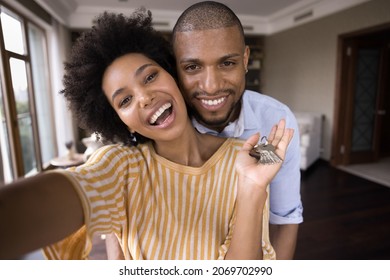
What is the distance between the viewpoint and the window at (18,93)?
1.49 ft

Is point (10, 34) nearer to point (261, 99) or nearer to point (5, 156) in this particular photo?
point (5, 156)

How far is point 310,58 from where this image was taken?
775 mm

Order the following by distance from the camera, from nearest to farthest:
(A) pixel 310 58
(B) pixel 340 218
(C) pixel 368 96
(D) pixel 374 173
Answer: (A) pixel 310 58
(B) pixel 340 218
(D) pixel 374 173
(C) pixel 368 96

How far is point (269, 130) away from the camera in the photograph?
0.55 meters

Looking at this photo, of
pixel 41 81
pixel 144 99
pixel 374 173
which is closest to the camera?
pixel 144 99

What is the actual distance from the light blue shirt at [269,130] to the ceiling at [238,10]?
0.17m

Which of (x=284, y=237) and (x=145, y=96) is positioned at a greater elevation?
(x=145, y=96)

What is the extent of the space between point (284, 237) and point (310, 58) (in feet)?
1.72

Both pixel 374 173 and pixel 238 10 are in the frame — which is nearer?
pixel 238 10

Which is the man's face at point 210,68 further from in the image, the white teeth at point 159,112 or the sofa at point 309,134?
the sofa at point 309,134

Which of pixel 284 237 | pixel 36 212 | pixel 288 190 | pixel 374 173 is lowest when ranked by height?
pixel 374 173

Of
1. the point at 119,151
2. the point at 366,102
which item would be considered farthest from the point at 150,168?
the point at 366,102

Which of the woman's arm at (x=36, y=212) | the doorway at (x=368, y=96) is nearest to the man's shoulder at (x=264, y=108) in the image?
the woman's arm at (x=36, y=212)
